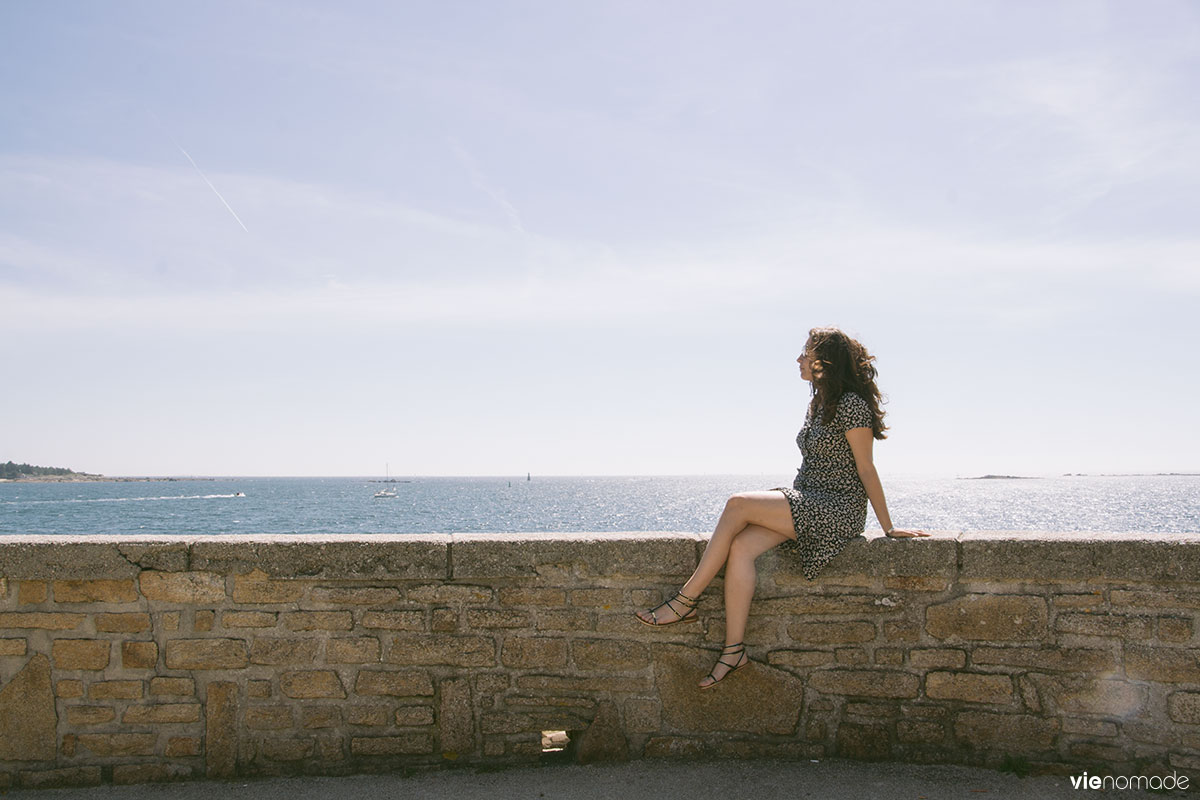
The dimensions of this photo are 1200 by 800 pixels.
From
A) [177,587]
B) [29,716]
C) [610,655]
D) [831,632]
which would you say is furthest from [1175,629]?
[29,716]

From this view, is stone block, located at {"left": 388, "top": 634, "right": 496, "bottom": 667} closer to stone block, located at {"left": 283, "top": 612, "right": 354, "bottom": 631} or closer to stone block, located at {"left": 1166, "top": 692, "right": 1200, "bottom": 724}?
stone block, located at {"left": 283, "top": 612, "right": 354, "bottom": 631}

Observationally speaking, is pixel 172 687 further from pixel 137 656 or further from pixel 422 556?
pixel 422 556

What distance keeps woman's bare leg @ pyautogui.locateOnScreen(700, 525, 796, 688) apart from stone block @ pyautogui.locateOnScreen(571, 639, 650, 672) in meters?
0.30

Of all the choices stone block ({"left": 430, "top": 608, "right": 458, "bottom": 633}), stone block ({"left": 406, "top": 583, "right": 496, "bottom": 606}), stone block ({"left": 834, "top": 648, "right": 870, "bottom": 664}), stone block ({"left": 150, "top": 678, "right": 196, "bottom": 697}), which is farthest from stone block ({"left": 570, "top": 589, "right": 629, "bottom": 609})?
stone block ({"left": 150, "top": 678, "right": 196, "bottom": 697})

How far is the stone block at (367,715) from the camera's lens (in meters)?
3.73

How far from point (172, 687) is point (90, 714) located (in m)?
0.38

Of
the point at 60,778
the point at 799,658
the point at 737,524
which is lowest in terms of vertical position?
the point at 60,778

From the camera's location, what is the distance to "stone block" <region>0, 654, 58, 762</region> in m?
3.66

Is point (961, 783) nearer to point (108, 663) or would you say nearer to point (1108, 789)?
point (1108, 789)

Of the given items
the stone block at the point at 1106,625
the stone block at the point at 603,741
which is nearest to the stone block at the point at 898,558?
the stone block at the point at 1106,625

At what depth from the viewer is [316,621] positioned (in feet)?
12.3

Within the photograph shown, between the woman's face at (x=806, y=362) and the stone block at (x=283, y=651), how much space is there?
2.56 metres

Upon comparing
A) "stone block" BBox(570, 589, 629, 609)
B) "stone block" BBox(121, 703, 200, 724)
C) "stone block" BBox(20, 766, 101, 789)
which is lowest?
"stone block" BBox(20, 766, 101, 789)

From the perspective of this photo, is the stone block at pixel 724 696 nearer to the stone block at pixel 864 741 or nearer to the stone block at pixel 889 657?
the stone block at pixel 864 741
